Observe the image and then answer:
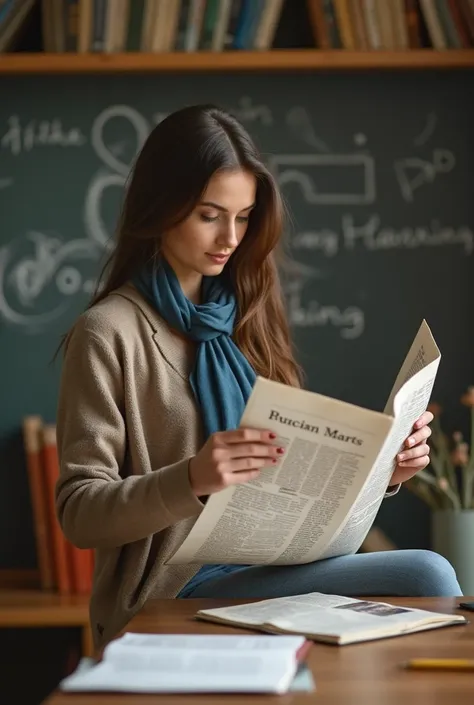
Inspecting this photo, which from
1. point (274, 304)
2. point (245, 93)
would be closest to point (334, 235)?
point (245, 93)

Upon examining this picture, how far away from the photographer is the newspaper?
1172 millimetres

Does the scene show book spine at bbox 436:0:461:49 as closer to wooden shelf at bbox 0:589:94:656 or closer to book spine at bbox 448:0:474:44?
book spine at bbox 448:0:474:44

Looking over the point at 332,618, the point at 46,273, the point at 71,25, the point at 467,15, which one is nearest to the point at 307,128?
the point at 467,15

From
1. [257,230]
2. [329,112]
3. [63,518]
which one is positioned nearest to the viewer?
[63,518]

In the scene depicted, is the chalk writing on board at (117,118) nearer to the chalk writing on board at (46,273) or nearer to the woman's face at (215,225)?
the chalk writing on board at (46,273)

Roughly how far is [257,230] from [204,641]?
0.87m

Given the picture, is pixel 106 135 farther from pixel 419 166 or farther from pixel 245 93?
pixel 419 166

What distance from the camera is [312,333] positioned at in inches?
106

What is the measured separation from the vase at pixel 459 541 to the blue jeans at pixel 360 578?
886 millimetres

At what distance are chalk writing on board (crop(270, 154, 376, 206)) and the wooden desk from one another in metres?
1.60

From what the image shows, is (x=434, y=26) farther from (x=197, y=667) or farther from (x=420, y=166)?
(x=197, y=667)

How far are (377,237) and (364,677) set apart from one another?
71.9 inches

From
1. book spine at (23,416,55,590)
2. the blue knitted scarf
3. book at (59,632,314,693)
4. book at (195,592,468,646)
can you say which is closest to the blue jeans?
book at (195,592,468,646)

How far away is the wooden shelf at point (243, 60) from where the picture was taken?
8.38 ft
